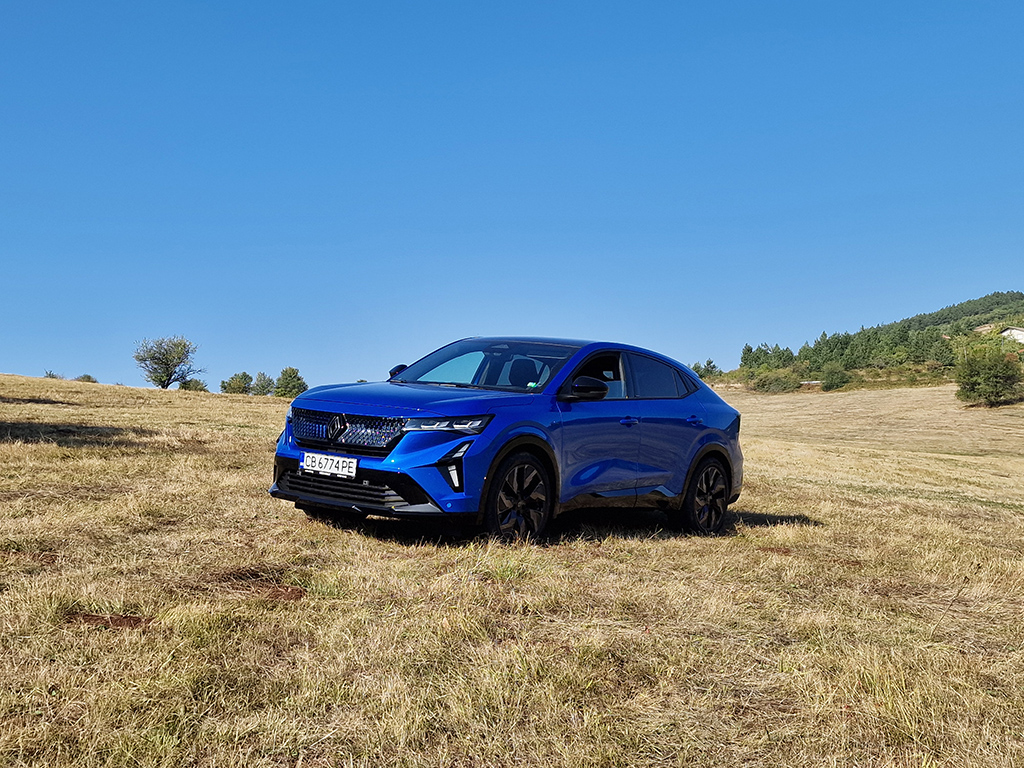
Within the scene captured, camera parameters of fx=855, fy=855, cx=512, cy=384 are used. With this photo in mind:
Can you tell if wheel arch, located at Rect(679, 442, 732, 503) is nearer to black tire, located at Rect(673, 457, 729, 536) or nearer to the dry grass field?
black tire, located at Rect(673, 457, 729, 536)

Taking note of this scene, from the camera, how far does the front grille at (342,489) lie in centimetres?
607

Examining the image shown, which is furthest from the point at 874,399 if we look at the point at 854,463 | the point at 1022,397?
the point at 854,463

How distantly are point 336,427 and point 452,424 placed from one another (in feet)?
3.04

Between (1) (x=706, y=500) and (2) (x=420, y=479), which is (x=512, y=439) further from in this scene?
(1) (x=706, y=500)

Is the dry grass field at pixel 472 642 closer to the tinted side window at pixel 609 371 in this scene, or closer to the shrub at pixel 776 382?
the tinted side window at pixel 609 371

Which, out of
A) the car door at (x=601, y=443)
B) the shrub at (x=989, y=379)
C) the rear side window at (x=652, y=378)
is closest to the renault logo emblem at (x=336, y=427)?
the car door at (x=601, y=443)

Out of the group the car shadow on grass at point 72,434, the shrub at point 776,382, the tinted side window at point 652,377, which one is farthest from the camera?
the shrub at point 776,382

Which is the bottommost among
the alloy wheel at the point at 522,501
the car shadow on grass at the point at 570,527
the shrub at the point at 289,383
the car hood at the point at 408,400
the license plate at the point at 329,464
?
the car shadow on grass at the point at 570,527

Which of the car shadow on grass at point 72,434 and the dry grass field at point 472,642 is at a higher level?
the car shadow on grass at point 72,434

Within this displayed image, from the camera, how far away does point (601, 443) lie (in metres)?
7.26

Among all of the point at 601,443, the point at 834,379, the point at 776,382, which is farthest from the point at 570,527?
the point at 776,382

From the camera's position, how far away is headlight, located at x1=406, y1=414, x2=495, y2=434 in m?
6.12

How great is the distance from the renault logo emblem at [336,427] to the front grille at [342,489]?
1.03ft

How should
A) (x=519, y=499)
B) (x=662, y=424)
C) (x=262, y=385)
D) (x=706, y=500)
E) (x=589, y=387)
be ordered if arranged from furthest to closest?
(x=262, y=385) → (x=706, y=500) → (x=662, y=424) → (x=589, y=387) → (x=519, y=499)
